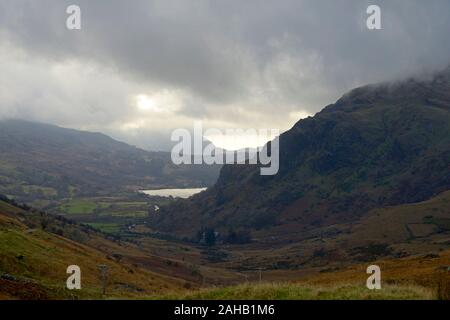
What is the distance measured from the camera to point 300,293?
81.7ft

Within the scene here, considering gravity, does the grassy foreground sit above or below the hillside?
above

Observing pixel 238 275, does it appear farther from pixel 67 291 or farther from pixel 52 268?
pixel 67 291

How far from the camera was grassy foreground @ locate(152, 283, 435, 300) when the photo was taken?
919 inches

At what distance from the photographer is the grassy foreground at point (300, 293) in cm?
2334

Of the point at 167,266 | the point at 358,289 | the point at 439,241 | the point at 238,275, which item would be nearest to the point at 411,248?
the point at 439,241

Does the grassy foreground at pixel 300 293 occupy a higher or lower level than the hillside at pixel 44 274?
higher

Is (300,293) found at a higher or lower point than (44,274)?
higher

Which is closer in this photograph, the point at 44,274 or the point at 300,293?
the point at 300,293

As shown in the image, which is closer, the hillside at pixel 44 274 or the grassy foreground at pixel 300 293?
the grassy foreground at pixel 300 293

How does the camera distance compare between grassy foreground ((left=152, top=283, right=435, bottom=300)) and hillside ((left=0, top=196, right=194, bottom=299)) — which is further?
hillside ((left=0, top=196, right=194, bottom=299))
